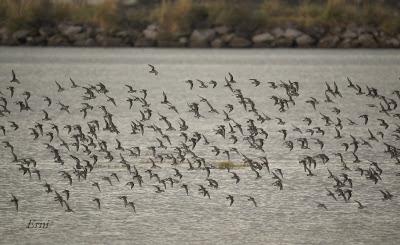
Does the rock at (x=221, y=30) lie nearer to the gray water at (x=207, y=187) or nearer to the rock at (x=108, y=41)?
the rock at (x=108, y=41)

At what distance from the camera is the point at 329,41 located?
50.3 m

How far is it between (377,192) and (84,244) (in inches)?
156

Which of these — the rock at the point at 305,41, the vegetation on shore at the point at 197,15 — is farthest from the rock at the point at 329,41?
the vegetation on shore at the point at 197,15

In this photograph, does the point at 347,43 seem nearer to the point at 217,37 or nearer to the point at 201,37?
the point at 217,37

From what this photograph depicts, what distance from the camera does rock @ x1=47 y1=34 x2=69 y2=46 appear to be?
168 ft

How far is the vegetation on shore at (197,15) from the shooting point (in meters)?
50.6

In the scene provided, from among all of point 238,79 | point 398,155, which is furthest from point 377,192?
point 238,79

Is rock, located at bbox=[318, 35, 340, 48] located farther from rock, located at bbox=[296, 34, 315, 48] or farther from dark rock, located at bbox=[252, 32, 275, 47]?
dark rock, located at bbox=[252, 32, 275, 47]

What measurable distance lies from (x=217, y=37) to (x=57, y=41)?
743 cm

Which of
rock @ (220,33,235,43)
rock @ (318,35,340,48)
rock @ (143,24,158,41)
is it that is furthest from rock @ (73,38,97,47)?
rock @ (318,35,340,48)

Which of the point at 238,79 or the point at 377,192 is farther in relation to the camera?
the point at 238,79

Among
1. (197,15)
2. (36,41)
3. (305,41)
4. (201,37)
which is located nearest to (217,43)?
(201,37)

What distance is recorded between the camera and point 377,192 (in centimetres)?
1236

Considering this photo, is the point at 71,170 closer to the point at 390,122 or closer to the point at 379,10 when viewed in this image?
the point at 390,122
